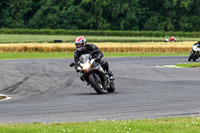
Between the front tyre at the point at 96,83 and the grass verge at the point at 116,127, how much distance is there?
21.3 feet

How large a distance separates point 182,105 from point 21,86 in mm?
8922

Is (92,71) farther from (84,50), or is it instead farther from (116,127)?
(116,127)

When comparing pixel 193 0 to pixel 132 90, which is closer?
pixel 132 90

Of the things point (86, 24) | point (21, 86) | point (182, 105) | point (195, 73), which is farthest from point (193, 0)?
point (182, 105)

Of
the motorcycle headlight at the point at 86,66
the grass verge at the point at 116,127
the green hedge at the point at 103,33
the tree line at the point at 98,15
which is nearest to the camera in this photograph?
the grass verge at the point at 116,127

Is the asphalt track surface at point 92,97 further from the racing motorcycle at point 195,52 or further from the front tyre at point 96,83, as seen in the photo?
the racing motorcycle at point 195,52

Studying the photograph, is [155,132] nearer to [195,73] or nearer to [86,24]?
[195,73]

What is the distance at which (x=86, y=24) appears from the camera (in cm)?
9638

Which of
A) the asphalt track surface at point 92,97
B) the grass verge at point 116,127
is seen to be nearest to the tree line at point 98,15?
the asphalt track surface at point 92,97

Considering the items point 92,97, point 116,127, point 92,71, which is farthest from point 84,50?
point 116,127

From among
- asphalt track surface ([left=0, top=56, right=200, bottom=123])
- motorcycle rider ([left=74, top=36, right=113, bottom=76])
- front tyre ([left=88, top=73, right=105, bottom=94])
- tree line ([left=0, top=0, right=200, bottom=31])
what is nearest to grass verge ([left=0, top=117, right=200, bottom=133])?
asphalt track surface ([left=0, top=56, right=200, bottom=123])

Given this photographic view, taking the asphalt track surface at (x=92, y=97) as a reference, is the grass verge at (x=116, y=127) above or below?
above

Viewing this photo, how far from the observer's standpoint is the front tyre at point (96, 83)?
55.3 feet

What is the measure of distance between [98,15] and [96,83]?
80.9m
